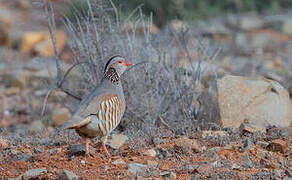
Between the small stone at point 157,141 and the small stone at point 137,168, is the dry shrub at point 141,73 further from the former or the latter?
the small stone at point 137,168

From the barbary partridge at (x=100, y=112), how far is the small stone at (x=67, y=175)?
0.57 meters

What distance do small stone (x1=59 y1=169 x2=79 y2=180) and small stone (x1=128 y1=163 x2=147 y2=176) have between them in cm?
54

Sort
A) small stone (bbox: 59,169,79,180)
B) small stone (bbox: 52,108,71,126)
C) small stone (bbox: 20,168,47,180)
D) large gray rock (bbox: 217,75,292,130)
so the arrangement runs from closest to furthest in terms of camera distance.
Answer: small stone (bbox: 59,169,79,180) < small stone (bbox: 20,168,47,180) < large gray rock (bbox: 217,75,292,130) < small stone (bbox: 52,108,71,126)

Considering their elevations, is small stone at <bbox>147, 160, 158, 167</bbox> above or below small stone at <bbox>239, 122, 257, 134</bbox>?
below

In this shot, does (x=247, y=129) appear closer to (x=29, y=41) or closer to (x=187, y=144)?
(x=187, y=144)

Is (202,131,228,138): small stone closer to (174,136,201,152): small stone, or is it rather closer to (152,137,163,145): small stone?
(174,136,201,152): small stone

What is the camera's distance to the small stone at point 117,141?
5406mm

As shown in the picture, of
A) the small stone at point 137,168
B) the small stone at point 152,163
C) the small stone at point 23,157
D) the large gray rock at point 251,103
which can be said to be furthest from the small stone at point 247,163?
the small stone at point 23,157

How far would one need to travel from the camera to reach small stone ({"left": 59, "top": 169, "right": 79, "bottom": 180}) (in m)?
4.29

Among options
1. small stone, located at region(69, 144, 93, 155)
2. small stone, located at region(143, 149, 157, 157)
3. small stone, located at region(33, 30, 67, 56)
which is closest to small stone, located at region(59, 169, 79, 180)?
small stone, located at region(69, 144, 93, 155)

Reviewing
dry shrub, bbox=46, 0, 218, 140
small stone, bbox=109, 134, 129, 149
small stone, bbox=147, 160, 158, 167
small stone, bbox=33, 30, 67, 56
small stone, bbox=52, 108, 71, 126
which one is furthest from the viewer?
small stone, bbox=33, 30, 67, 56

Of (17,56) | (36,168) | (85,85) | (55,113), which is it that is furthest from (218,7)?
(36,168)

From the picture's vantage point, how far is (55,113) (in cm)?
888

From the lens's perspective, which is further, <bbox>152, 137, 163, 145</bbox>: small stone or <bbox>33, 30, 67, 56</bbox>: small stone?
<bbox>33, 30, 67, 56</bbox>: small stone
